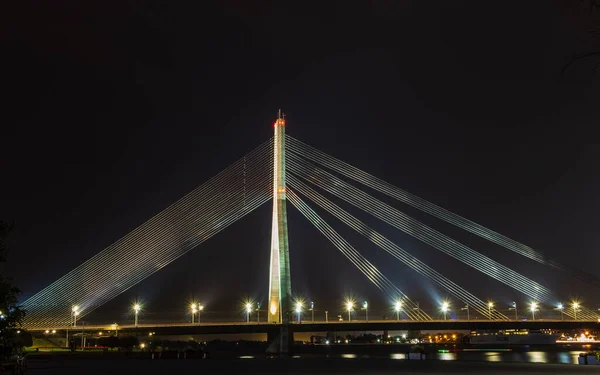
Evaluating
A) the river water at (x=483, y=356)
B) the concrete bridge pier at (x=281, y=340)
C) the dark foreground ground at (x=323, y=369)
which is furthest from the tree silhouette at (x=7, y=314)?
the concrete bridge pier at (x=281, y=340)

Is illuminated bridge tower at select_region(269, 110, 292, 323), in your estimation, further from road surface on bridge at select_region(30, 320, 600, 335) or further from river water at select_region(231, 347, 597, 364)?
river water at select_region(231, 347, 597, 364)

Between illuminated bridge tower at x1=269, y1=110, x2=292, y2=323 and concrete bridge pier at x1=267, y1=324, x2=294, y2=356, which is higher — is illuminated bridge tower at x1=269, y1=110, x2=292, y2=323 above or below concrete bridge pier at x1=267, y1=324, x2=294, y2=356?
above

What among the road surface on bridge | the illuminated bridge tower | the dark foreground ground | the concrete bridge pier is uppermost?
the illuminated bridge tower

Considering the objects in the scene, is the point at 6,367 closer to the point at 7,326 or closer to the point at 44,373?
the point at 44,373

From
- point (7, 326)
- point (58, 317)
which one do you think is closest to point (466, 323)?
point (58, 317)

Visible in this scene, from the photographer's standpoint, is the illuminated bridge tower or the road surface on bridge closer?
the illuminated bridge tower

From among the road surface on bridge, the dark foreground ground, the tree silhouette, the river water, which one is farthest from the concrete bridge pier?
the tree silhouette

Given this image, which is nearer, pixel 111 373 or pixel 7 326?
pixel 7 326

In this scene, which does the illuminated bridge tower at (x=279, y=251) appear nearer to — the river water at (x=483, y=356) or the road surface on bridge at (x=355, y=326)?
A: the road surface on bridge at (x=355, y=326)

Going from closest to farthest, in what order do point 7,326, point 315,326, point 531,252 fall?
point 7,326, point 531,252, point 315,326
